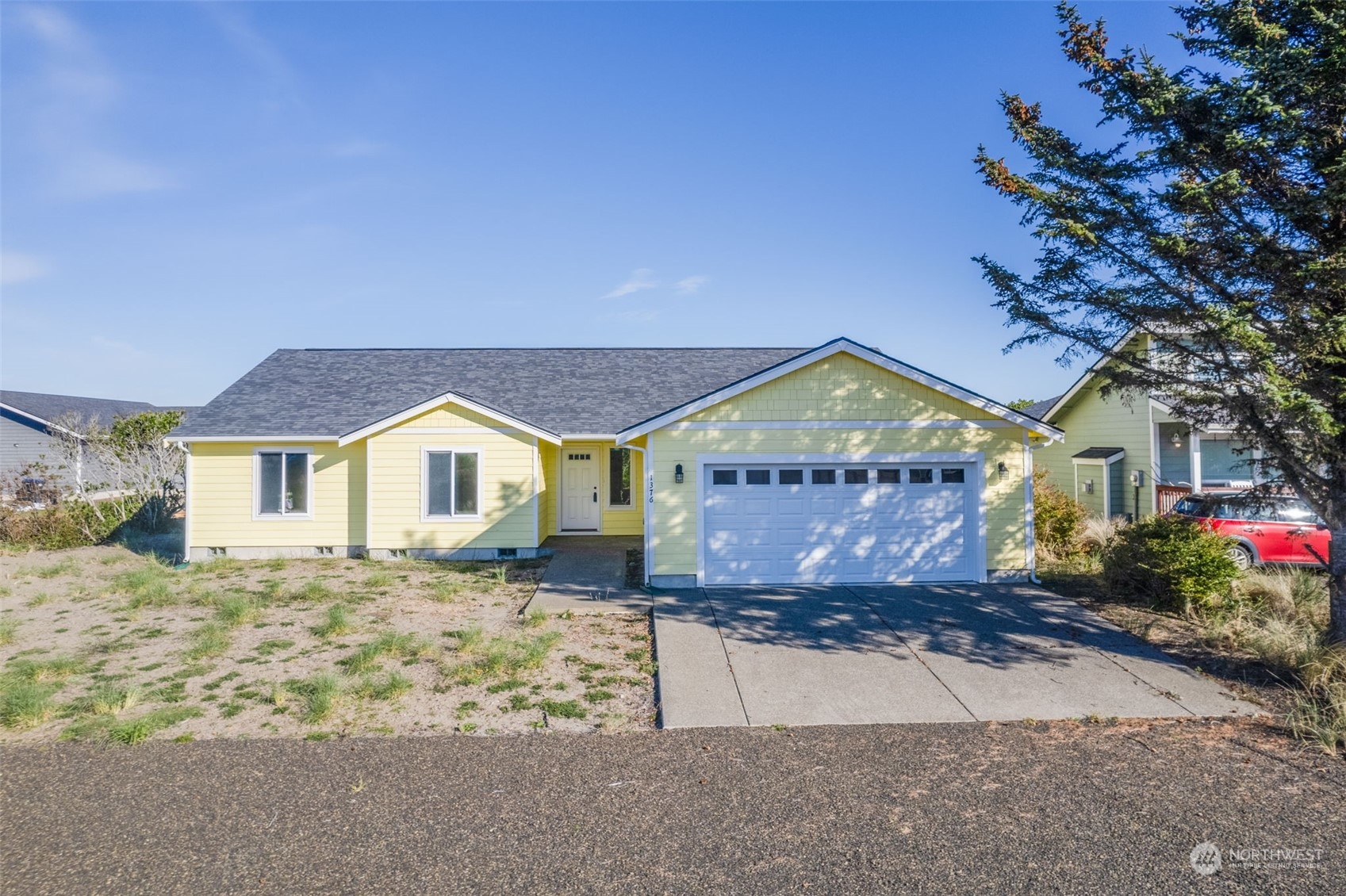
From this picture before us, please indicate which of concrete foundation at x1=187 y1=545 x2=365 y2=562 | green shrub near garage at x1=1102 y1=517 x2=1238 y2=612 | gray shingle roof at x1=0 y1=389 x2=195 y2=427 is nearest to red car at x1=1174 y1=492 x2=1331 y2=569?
green shrub near garage at x1=1102 y1=517 x2=1238 y2=612

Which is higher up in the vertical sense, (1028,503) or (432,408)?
(432,408)

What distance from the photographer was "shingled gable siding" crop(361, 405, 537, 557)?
49.3 feet

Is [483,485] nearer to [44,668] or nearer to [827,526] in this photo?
[827,526]

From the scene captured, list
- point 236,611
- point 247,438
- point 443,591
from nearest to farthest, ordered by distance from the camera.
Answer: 1. point 236,611
2. point 443,591
3. point 247,438

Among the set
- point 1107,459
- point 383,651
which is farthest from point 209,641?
point 1107,459

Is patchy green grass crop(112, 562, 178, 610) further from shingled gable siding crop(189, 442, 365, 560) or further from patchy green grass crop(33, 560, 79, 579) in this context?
shingled gable siding crop(189, 442, 365, 560)

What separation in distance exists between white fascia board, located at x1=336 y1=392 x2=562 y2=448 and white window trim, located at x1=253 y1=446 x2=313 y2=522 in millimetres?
949

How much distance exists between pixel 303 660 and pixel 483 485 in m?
7.24

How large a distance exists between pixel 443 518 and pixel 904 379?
1020 centimetres

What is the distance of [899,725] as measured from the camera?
6.30 m

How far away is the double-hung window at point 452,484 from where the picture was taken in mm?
15141

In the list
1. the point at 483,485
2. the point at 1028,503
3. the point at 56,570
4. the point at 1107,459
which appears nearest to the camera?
the point at 1028,503

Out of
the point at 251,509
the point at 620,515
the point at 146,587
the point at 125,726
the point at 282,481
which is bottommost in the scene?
the point at 125,726

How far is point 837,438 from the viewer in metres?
11.9
